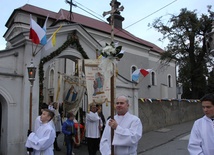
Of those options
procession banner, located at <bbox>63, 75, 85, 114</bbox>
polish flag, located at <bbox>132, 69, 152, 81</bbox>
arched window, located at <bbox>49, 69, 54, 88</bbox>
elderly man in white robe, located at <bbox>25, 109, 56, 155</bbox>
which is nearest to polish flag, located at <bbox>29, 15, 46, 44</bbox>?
procession banner, located at <bbox>63, 75, 85, 114</bbox>

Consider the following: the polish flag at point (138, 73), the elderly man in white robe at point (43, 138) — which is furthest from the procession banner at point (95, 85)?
the elderly man in white robe at point (43, 138)

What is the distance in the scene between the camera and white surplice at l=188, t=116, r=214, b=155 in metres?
3.56

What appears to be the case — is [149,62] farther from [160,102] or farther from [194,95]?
[160,102]

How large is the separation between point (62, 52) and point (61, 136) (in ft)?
15.5

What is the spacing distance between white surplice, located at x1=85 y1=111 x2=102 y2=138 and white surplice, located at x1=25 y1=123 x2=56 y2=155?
331cm

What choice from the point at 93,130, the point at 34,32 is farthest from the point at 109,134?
the point at 34,32

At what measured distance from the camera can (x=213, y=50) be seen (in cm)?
992

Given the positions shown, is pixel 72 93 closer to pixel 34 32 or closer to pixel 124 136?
pixel 34 32

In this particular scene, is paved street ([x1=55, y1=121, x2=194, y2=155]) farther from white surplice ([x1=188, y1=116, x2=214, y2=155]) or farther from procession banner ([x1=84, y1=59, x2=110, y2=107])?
white surplice ([x1=188, y1=116, x2=214, y2=155])

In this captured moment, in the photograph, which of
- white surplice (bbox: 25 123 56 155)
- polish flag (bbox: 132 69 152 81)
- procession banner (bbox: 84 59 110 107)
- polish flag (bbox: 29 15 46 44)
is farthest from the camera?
polish flag (bbox: 132 69 152 81)

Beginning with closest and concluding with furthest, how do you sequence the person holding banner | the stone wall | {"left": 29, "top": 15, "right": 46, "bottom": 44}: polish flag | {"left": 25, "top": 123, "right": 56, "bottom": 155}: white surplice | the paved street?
{"left": 25, "top": 123, "right": 56, "bottom": 155}: white surplice → the person holding banner → {"left": 29, "top": 15, "right": 46, "bottom": 44}: polish flag → the paved street → the stone wall

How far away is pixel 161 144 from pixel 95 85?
4.70 metres

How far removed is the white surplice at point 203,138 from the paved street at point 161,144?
19.5 ft

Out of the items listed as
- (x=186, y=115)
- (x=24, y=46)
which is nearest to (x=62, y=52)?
(x=24, y=46)
